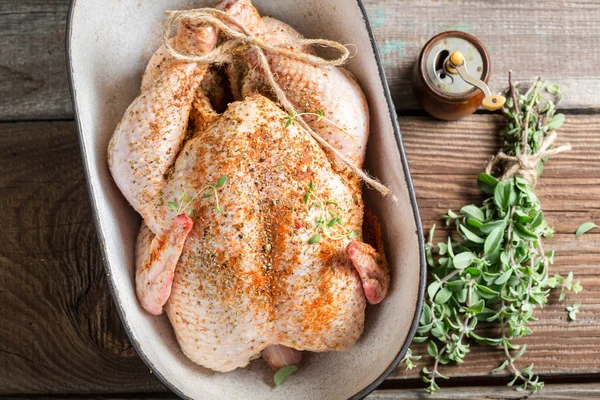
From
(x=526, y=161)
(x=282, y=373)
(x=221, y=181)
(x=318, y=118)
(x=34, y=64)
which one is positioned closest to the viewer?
(x=221, y=181)

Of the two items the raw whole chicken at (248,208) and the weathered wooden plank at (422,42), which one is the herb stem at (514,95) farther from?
the raw whole chicken at (248,208)

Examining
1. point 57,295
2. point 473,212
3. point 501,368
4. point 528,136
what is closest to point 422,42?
point 528,136

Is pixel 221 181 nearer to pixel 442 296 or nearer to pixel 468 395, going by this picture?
pixel 442 296

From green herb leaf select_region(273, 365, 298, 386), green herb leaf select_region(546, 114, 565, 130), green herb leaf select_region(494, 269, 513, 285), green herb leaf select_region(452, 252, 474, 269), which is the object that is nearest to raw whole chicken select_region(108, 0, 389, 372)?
green herb leaf select_region(273, 365, 298, 386)

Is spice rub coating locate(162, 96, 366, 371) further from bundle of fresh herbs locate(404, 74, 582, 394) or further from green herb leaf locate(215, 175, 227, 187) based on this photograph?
bundle of fresh herbs locate(404, 74, 582, 394)

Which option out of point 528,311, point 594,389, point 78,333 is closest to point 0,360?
point 78,333

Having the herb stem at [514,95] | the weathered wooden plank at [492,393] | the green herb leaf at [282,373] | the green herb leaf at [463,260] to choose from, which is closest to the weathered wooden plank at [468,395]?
the weathered wooden plank at [492,393]
